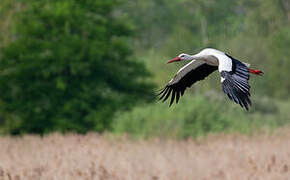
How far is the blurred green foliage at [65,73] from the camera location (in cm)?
2538

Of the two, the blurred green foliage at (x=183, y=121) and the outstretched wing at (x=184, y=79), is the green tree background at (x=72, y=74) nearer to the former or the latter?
the blurred green foliage at (x=183, y=121)

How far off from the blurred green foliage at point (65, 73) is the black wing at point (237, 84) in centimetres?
1684

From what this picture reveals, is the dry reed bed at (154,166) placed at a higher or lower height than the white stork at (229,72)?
lower

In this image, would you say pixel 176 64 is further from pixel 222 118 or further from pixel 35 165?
pixel 35 165

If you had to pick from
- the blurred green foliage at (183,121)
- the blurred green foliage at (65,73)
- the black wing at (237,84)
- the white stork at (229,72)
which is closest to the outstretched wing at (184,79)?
the white stork at (229,72)

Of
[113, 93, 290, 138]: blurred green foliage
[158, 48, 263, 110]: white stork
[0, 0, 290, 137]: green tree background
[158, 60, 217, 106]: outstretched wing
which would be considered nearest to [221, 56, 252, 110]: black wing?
[158, 48, 263, 110]: white stork

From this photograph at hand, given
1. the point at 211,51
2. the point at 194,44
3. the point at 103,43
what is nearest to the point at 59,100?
the point at 103,43

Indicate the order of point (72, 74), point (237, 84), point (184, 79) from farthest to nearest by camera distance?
point (72, 74) → point (184, 79) → point (237, 84)

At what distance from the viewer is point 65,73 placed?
26125 millimetres

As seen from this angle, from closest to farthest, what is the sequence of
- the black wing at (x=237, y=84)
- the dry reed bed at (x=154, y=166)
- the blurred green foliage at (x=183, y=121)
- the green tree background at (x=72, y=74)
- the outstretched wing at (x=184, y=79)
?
the black wing at (x=237, y=84) → the dry reed bed at (x=154, y=166) → the outstretched wing at (x=184, y=79) → the blurred green foliage at (x=183, y=121) → the green tree background at (x=72, y=74)

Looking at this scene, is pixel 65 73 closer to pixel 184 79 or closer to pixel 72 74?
pixel 72 74

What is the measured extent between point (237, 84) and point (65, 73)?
61.3 feet

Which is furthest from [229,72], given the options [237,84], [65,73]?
[65,73]

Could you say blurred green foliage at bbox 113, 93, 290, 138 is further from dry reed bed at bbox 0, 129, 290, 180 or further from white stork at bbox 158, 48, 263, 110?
white stork at bbox 158, 48, 263, 110
